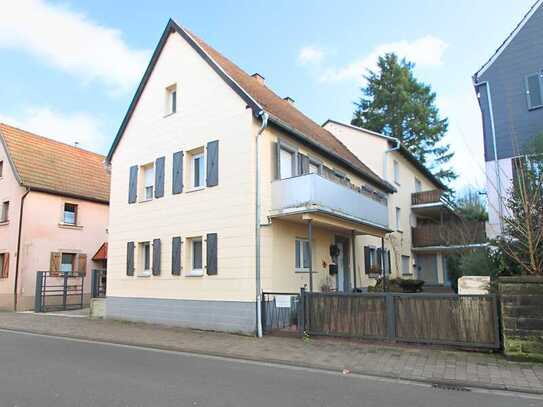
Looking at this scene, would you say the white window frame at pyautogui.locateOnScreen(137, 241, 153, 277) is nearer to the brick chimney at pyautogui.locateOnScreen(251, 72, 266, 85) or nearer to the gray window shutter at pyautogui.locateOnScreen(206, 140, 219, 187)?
the gray window shutter at pyautogui.locateOnScreen(206, 140, 219, 187)

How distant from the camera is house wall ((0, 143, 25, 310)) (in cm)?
2056

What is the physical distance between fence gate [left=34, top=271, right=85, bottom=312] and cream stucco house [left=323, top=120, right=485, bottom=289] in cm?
1391

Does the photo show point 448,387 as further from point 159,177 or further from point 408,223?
point 408,223

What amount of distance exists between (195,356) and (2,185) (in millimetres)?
18125

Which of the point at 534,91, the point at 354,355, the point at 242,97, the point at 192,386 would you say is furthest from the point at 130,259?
the point at 534,91

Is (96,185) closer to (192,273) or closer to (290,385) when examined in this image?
(192,273)

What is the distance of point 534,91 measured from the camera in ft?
47.2

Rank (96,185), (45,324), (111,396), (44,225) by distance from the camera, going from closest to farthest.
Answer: (111,396), (45,324), (44,225), (96,185)

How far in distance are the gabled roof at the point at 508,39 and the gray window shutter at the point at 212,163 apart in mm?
9814

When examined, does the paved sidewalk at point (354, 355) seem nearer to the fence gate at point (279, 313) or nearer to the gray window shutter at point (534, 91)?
the fence gate at point (279, 313)

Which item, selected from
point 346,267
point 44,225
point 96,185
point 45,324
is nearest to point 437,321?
point 346,267

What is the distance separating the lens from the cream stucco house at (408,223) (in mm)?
22438

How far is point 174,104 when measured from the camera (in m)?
15.7

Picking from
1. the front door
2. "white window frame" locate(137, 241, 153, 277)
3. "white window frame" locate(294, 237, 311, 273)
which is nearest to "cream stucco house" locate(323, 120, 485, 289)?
the front door
